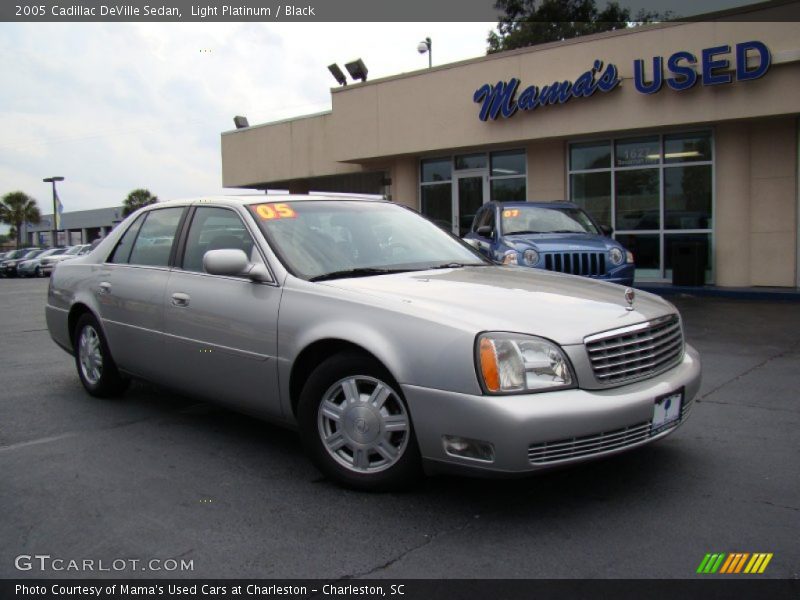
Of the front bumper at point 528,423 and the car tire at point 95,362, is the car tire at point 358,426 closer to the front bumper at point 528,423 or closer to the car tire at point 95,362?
the front bumper at point 528,423

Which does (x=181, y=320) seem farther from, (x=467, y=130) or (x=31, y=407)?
(x=467, y=130)

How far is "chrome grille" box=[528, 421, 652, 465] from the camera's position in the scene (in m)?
3.09

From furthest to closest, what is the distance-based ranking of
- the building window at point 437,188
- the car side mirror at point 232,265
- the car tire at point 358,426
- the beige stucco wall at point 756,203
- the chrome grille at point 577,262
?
the building window at point 437,188 < the beige stucco wall at point 756,203 < the chrome grille at point 577,262 < the car side mirror at point 232,265 < the car tire at point 358,426

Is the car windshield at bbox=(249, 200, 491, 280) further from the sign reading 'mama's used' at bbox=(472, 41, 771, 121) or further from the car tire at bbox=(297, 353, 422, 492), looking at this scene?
the sign reading 'mama's used' at bbox=(472, 41, 771, 121)

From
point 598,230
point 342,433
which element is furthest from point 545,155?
point 342,433

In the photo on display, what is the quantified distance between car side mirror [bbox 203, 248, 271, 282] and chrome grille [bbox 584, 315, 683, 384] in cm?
186

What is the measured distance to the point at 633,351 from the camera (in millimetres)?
3516

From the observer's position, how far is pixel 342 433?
3662 millimetres

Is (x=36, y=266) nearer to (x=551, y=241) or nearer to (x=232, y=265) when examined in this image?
(x=551, y=241)

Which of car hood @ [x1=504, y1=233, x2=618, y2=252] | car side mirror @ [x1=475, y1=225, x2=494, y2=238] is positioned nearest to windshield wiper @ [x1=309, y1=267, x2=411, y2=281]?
car hood @ [x1=504, y1=233, x2=618, y2=252]

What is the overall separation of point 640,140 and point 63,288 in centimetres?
1210

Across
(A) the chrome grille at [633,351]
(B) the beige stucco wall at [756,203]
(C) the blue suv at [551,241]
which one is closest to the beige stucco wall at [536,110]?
(B) the beige stucco wall at [756,203]

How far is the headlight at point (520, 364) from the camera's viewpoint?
10.3 ft

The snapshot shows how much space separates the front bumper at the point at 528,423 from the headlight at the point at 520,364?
0.05 m
